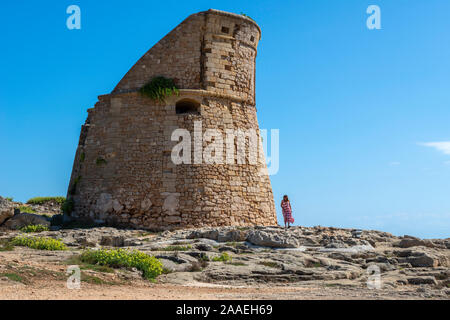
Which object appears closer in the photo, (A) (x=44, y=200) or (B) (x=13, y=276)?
(B) (x=13, y=276)

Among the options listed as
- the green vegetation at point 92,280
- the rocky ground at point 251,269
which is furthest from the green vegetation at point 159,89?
the green vegetation at point 92,280

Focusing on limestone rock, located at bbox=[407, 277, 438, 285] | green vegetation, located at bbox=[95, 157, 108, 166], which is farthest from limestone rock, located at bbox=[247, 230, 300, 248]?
green vegetation, located at bbox=[95, 157, 108, 166]

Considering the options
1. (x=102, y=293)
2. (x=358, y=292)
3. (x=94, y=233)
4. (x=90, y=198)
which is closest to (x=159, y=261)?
(x=102, y=293)

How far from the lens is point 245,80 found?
18734 mm

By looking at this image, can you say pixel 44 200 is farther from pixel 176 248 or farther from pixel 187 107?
pixel 176 248

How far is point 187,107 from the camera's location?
59.7 ft

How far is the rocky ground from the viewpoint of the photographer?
7551 mm

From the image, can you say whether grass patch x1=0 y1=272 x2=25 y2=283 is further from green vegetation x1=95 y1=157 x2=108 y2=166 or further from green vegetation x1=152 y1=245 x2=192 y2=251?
green vegetation x1=95 y1=157 x2=108 y2=166

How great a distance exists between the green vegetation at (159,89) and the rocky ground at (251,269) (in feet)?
18.8

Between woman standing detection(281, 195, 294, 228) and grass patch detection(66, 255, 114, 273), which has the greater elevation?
woman standing detection(281, 195, 294, 228)

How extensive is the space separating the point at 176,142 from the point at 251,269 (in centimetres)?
841

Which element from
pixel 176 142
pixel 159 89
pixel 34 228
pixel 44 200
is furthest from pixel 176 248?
pixel 44 200

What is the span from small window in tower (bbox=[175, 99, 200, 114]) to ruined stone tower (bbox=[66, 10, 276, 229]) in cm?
4

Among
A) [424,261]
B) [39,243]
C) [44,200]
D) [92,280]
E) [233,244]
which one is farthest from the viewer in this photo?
[44,200]
